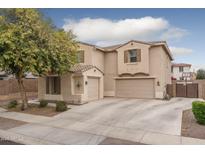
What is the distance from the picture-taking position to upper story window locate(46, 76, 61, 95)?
17.2m

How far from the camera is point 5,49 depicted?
11.2 m

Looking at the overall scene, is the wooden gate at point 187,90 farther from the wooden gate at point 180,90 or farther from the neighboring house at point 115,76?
the neighboring house at point 115,76

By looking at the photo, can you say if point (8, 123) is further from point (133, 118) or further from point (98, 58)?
point (98, 58)

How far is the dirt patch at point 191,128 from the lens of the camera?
7.52 metres

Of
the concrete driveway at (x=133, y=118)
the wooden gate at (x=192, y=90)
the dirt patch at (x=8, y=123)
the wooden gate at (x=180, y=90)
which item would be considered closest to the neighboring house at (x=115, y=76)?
the wooden gate at (x=180, y=90)

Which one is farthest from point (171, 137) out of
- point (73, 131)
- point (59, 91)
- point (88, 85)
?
point (59, 91)

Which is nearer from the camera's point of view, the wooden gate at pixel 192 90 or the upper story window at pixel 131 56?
the wooden gate at pixel 192 90

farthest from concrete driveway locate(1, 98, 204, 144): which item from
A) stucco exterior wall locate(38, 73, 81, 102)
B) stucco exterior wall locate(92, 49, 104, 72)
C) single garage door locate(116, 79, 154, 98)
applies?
stucco exterior wall locate(92, 49, 104, 72)

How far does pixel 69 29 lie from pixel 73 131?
9.07m

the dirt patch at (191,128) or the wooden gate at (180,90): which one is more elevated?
the wooden gate at (180,90)

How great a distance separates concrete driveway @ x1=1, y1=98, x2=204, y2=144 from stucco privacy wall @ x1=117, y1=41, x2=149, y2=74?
6.66 metres

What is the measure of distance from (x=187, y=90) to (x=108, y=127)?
12915 mm

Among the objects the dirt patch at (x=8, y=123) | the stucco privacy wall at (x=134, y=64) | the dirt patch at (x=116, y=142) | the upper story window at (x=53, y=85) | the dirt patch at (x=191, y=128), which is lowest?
the dirt patch at (x=116, y=142)

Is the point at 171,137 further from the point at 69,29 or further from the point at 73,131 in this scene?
the point at 69,29
